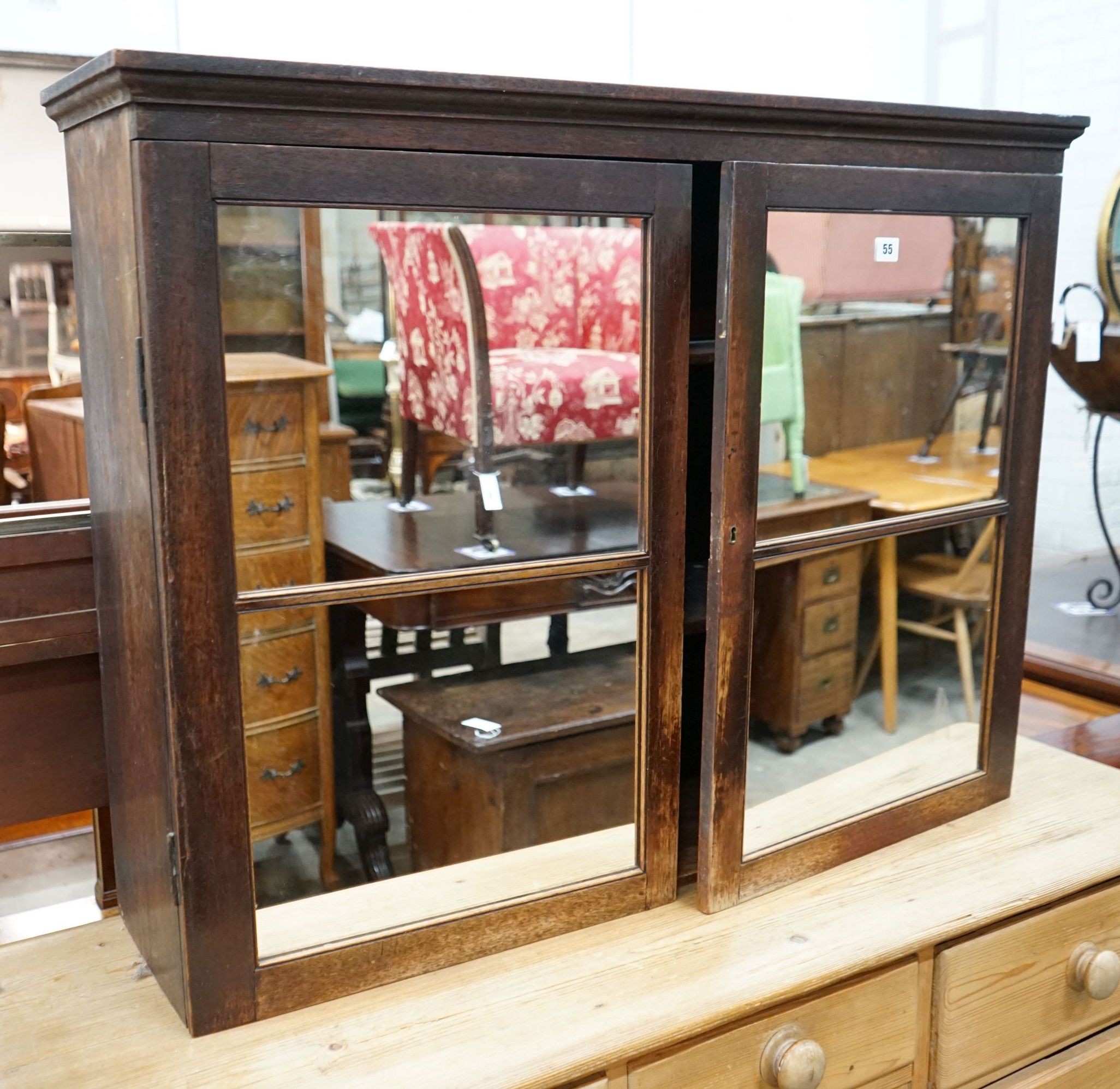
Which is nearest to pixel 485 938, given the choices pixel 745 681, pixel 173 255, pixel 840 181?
pixel 745 681

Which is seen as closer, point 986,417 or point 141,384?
point 141,384

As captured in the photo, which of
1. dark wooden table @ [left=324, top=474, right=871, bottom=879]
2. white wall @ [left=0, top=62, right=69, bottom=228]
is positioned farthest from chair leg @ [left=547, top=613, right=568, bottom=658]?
white wall @ [left=0, top=62, right=69, bottom=228]

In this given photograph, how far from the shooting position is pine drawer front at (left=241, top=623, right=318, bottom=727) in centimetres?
87

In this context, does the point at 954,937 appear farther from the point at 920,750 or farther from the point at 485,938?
the point at 485,938

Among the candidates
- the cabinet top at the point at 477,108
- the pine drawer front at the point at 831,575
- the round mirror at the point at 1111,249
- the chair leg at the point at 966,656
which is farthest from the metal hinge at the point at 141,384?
the round mirror at the point at 1111,249

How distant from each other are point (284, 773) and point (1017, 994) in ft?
2.48

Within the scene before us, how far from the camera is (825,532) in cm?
110

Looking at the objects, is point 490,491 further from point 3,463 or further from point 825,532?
point 3,463

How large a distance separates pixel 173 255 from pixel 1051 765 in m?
1.16

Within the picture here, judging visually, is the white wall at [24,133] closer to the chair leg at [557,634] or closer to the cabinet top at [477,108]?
the cabinet top at [477,108]

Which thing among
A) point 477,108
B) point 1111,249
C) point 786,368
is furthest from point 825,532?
point 1111,249

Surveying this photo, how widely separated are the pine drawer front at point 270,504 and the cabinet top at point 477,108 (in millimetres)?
233

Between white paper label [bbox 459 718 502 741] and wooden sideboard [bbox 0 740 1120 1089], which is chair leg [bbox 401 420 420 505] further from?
wooden sideboard [bbox 0 740 1120 1089]

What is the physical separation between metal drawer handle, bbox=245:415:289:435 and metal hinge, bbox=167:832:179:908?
297mm
